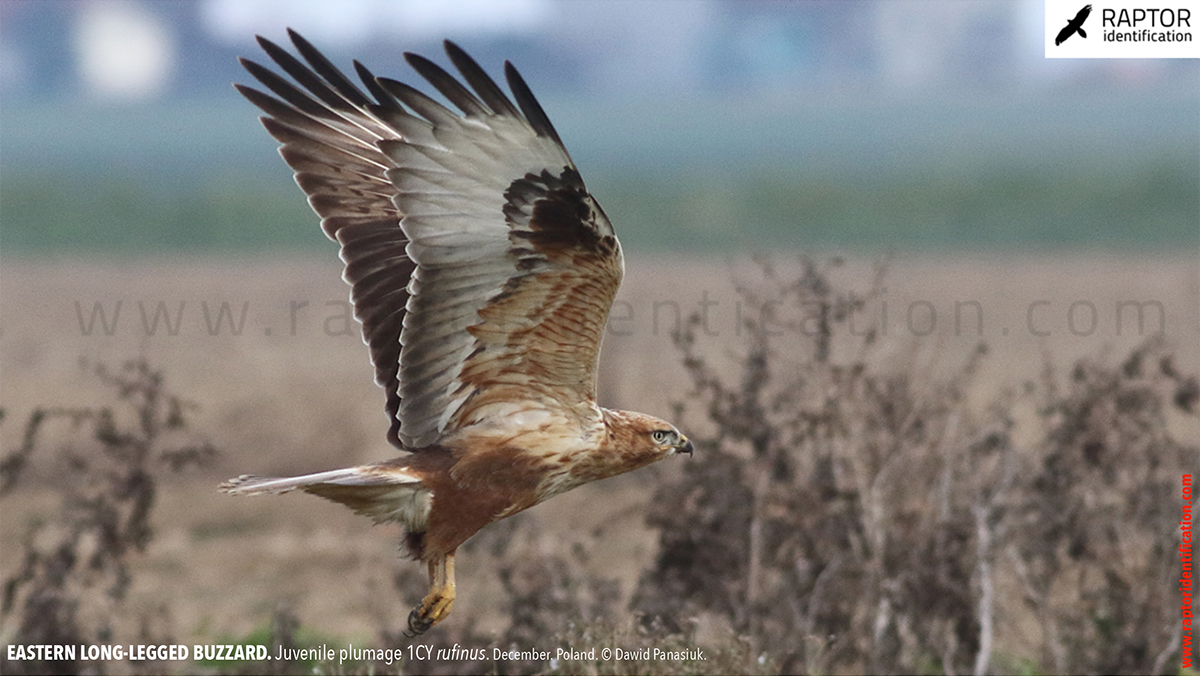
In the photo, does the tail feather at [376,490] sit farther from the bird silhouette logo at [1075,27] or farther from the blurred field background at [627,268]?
the bird silhouette logo at [1075,27]

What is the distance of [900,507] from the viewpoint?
8383 mm

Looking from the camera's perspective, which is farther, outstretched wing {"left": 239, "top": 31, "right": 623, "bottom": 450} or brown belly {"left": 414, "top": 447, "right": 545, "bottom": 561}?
brown belly {"left": 414, "top": 447, "right": 545, "bottom": 561}

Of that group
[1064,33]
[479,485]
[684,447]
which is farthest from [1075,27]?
[479,485]

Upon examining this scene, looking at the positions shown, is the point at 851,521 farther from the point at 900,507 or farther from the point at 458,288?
the point at 458,288

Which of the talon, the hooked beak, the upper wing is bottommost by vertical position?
the talon

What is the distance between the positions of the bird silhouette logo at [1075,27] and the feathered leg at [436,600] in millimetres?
7725

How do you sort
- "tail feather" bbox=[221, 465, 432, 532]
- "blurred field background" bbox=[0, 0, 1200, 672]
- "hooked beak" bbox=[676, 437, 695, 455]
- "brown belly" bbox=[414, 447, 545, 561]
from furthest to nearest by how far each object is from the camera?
"blurred field background" bbox=[0, 0, 1200, 672] → "hooked beak" bbox=[676, 437, 695, 455] → "brown belly" bbox=[414, 447, 545, 561] → "tail feather" bbox=[221, 465, 432, 532]

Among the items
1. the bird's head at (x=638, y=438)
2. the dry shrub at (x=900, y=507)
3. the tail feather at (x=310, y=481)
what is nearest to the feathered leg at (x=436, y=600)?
the tail feather at (x=310, y=481)

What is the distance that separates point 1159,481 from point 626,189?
49.7 m

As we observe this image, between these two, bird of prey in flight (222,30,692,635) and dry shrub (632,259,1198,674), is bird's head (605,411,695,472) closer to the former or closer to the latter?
bird of prey in flight (222,30,692,635)

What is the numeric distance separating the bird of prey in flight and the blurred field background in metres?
0.93

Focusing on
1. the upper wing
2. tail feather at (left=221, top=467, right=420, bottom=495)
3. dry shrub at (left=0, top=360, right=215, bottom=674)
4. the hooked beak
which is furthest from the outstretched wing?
the upper wing

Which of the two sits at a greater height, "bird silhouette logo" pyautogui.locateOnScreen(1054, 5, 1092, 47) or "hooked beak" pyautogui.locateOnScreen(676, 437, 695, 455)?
"bird silhouette logo" pyautogui.locateOnScreen(1054, 5, 1092, 47)

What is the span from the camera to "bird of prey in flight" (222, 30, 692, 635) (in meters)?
5.94
